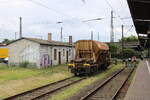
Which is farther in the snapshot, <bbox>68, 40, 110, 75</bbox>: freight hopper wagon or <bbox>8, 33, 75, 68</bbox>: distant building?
<bbox>8, 33, 75, 68</bbox>: distant building

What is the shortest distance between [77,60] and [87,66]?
1215 mm

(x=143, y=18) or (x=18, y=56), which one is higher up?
(x=143, y=18)

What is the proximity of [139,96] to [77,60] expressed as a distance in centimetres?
1225

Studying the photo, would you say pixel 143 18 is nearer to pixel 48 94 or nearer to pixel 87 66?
pixel 87 66

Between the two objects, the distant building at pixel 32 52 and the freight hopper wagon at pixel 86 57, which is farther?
the distant building at pixel 32 52

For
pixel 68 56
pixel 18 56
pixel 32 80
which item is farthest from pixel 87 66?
pixel 68 56

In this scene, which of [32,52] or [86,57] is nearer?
[86,57]

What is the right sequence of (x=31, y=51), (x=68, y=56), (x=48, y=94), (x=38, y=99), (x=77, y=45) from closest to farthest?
(x=38, y=99)
(x=48, y=94)
(x=77, y=45)
(x=31, y=51)
(x=68, y=56)

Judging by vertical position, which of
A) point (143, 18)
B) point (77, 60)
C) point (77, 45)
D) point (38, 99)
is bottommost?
point (38, 99)

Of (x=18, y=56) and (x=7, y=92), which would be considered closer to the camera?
(x=7, y=92)

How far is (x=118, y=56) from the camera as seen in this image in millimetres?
59531

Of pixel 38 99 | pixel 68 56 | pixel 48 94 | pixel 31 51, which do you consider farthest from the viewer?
pixel 68 56

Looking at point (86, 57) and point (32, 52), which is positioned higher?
point (32, 52)

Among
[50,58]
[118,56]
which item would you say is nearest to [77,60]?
[50,58]
